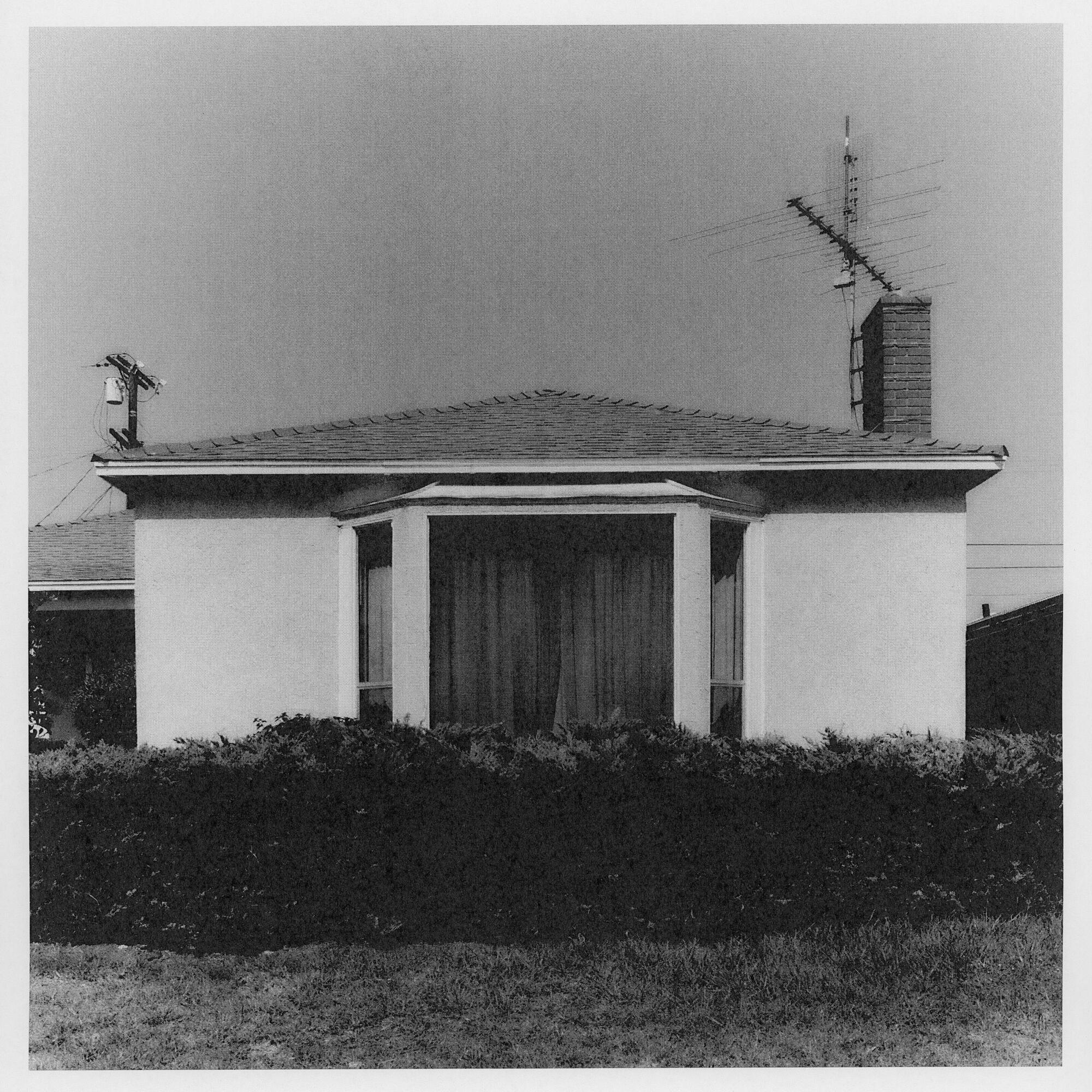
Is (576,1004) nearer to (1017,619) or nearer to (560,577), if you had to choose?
(560,577)

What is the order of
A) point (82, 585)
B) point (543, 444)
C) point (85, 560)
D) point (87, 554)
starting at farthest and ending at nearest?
point (87, 554) < point (85, 560) < point (82, 585) < point (543, 444)

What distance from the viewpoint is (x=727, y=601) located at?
824 cm

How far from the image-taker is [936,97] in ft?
Result: 22.3

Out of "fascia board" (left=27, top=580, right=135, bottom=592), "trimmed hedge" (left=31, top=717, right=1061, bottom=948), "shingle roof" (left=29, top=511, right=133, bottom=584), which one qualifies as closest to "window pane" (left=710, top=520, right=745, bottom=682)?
"trimmed hedge" (left=31, top=717, right=1061, bottom=948)

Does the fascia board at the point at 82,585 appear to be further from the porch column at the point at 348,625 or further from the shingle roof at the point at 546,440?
the porch column at the point at 348,625

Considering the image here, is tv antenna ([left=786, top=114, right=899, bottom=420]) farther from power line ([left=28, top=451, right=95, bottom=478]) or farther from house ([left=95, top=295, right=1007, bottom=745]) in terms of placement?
power line ([left=28, top=451, right=95, bottom=478])

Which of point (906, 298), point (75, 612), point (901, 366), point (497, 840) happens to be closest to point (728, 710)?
point (497, 840)

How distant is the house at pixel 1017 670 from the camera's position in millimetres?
7070

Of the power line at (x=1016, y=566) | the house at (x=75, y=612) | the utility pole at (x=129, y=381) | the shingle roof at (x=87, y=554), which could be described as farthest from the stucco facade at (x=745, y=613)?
the shingle roof at (x=87, y=554)

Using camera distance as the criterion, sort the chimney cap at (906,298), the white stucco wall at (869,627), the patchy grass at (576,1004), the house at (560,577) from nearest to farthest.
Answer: the patchy grass at (576,1004) < the house at (560,577) < the white stucco wall at (869,627) < the chimney cap at (906,298)

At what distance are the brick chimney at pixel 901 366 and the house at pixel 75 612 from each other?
7608mm

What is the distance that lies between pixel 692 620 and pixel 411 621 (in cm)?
211

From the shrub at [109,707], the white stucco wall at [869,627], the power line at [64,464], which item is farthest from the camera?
the shrub at [109,707]

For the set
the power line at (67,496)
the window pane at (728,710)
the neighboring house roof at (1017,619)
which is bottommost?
the window pane at (728,710)
